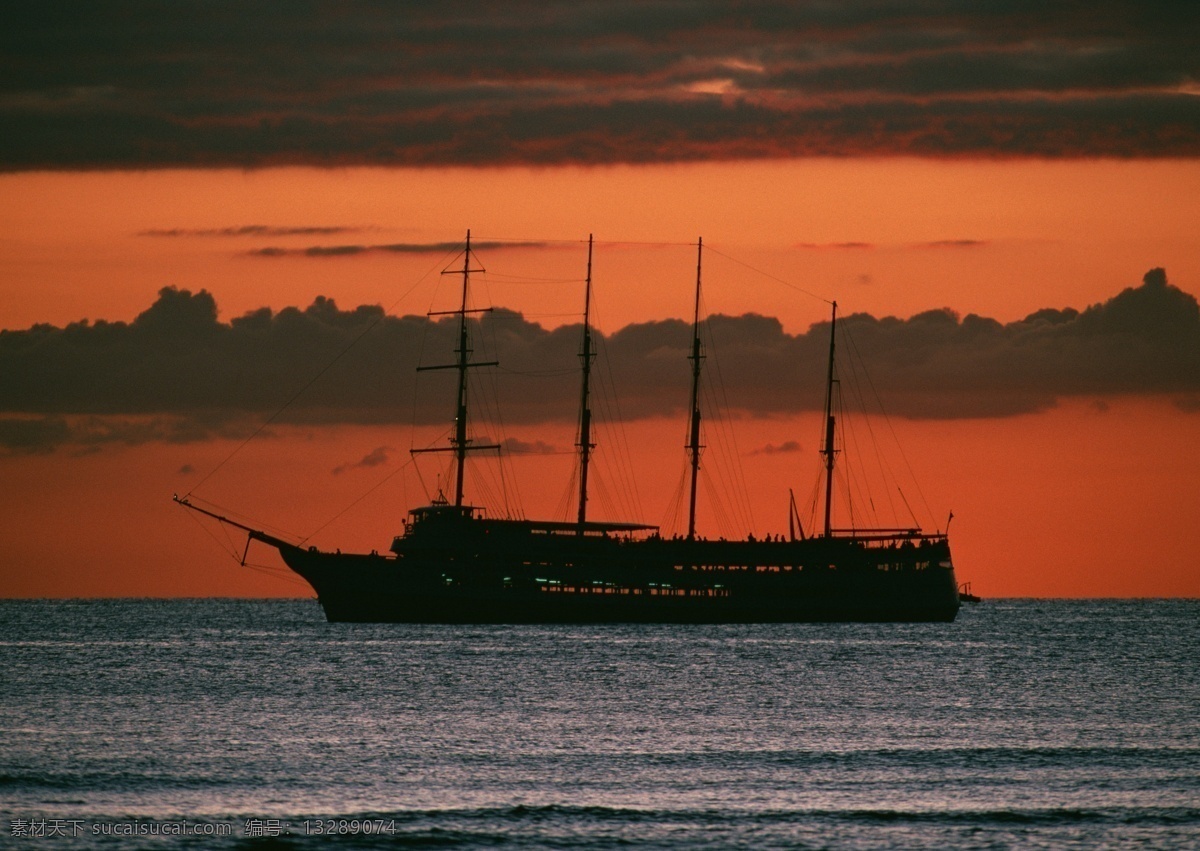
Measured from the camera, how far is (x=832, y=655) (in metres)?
119

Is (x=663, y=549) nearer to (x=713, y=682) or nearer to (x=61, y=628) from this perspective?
(x=713, y=682)

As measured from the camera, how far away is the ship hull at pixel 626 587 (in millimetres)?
137125

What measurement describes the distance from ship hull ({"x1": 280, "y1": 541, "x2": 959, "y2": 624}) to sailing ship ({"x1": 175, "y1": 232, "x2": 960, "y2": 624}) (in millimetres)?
82

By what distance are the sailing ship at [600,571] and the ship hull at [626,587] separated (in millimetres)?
82

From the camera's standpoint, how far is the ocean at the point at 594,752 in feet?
154

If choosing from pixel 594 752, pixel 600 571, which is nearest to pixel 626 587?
pixel 600 571

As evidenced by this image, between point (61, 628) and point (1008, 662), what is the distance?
110 metres

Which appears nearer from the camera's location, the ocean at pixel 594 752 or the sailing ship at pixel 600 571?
the ocean at pixel 594 752

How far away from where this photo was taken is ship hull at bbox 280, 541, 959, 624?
137m

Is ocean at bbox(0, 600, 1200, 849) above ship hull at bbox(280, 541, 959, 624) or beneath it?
beneath

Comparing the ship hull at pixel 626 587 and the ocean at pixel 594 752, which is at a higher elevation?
the ship hull at pixel 626 587

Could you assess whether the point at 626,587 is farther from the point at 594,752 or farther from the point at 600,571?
the point at 594,752

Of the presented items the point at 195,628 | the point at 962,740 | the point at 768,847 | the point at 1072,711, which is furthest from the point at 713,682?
the point at 195,628

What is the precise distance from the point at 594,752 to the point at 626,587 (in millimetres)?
80204
